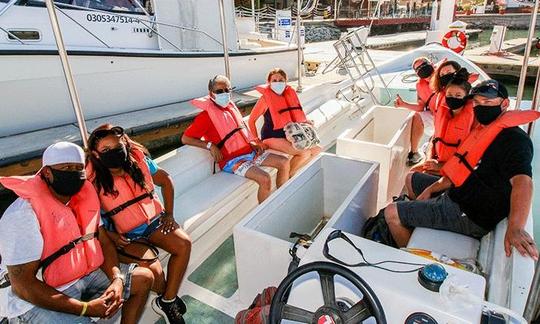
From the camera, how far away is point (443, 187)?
2.20 meters

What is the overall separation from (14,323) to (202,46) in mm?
5766

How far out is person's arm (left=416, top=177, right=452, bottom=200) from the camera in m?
2.19

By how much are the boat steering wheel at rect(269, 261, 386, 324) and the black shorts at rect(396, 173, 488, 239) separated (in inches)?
42.7

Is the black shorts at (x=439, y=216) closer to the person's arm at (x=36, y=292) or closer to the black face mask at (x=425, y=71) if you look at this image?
the person's arm at (x=36, y=292)

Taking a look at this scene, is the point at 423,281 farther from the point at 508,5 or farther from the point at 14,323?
the point at 508,5

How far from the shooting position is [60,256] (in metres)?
1.47

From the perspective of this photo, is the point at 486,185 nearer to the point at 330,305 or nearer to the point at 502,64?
the point at 330,305

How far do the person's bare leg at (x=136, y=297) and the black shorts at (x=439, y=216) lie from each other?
148 cm

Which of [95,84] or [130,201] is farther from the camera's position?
[95,84]

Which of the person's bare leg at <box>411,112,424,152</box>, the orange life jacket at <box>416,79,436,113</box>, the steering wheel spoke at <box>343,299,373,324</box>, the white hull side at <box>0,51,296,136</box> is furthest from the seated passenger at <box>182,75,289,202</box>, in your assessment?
the white hull side at <box>0,51,296,136</box>

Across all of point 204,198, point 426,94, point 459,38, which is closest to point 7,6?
point 204,198

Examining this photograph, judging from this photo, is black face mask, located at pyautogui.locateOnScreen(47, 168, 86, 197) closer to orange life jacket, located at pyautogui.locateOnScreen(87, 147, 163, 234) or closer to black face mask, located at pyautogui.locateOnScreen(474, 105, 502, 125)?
orange life jacket, located at pyautogui.locateOnScreen(87, 147, 163, 234)

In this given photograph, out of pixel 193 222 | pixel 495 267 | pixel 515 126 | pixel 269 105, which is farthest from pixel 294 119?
pixel 495 267

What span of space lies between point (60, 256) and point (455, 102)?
2585 mm
